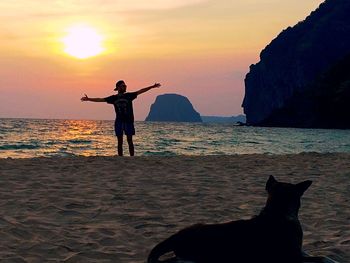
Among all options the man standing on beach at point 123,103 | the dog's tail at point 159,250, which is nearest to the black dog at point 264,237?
the dog's tail at point 159,250

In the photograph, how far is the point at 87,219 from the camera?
7195 mm

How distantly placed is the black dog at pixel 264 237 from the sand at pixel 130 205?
0.97 meters

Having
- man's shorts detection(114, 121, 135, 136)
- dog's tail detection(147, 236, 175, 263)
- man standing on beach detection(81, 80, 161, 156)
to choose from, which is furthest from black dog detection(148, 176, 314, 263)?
man's shorts detection(114, 121, 135, 136)

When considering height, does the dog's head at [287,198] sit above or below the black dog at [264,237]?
above

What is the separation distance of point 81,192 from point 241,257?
16.8ft

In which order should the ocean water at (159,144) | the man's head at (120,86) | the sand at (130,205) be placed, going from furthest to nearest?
1. the ocean water at (159,144)
2. the man's head at (120,86)
3. the sand at (130,205)

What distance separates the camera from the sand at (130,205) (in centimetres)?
589

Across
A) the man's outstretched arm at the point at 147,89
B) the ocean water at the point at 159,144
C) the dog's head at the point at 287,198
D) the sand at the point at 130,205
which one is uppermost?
the man's outstretched arm at the point at 147,89

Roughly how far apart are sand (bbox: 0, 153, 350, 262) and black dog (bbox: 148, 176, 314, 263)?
3.19 feet

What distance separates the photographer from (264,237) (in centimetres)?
472

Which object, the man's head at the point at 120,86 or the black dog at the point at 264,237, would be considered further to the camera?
the man's head at the point at 120,86

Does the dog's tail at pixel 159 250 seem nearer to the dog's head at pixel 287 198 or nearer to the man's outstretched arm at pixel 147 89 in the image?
the dog's head at pixel 287 198

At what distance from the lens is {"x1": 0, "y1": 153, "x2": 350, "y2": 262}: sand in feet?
19.3

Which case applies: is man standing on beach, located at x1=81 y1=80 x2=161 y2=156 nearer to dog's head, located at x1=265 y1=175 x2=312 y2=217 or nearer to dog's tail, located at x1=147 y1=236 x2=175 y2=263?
dog's tail, located at x1=147 y1=236 x2=175 y2=263
